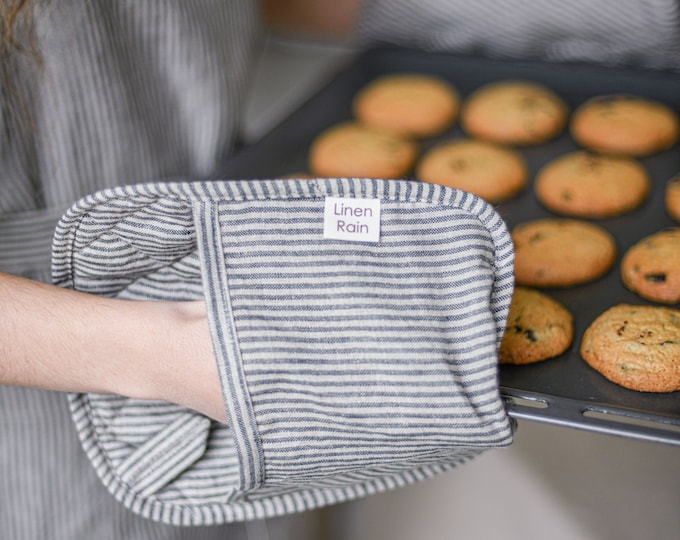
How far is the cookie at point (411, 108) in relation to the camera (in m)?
1.03

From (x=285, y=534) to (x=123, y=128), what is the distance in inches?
20.1

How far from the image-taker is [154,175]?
33.6 inches

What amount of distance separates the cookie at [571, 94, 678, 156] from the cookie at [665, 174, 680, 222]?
0.08 m

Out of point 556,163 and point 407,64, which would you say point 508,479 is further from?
point 407,64

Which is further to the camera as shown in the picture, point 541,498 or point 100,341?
point 541,498

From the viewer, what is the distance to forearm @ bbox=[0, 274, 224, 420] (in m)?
0.58

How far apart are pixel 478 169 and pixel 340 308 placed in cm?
46

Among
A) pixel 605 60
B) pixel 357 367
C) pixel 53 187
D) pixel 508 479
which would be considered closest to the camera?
pixel 357 367

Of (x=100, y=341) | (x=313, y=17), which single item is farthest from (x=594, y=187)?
(x=313, y=17)

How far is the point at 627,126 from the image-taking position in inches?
36.9

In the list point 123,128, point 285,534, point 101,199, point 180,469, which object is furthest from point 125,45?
point 285,534

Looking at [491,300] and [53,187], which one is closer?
[491,300]

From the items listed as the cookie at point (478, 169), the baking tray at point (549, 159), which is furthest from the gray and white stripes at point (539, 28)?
the cookie at point (478, 169)

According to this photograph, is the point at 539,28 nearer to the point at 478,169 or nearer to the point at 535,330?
the point at 478,169
